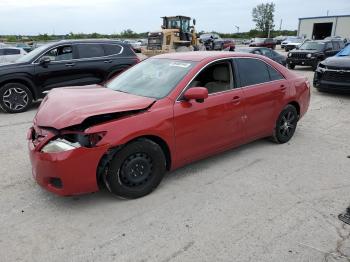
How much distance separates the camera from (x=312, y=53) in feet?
55.8

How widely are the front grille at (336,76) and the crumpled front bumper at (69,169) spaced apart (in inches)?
331

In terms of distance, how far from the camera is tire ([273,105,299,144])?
568 centimetres

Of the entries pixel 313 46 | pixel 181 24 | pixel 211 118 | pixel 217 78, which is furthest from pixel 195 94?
pixel 181 24

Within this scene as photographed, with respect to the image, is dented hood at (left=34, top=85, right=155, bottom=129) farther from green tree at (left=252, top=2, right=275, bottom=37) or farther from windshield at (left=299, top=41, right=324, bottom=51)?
green tree at (left=252, top=2, right=275, bottom=37)

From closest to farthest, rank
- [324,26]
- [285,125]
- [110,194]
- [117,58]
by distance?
[110,194] < [285,125] < [117,58] < [324,26]

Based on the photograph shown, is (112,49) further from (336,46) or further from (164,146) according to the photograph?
(336,46)

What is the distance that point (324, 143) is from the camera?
19.5 ft

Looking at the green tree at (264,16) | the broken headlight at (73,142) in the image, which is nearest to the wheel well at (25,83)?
the broken headlight at (73,142)

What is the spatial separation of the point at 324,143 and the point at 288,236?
3.15 meters

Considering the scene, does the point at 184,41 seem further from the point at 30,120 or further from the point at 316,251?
the point at 316,251

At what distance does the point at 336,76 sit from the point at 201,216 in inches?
319

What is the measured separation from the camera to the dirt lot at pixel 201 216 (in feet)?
10.1

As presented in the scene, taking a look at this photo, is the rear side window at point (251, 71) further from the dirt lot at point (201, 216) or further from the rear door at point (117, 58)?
the rear door at point (117, 58)

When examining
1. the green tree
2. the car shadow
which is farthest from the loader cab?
the green tree
